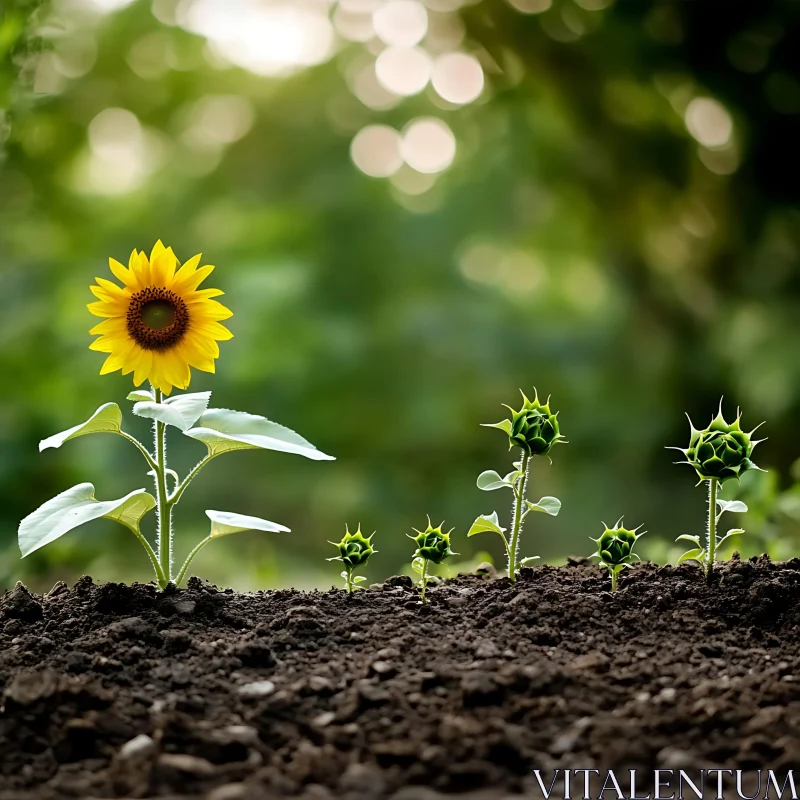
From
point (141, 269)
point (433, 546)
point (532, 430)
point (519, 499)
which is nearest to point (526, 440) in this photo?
point (532, 430)

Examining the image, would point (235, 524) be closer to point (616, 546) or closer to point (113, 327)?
point (113, 327)

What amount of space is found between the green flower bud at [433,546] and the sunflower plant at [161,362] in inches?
8.6

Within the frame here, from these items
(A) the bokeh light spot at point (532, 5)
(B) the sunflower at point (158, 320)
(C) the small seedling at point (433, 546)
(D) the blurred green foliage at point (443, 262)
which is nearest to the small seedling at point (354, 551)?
(C) the small seedling at point (433, 546)

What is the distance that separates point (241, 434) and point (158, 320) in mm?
242

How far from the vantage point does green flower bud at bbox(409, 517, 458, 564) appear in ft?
4.99

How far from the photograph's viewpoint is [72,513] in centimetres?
151

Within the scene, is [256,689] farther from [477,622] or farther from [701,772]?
[701,772]

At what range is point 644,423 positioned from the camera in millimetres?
4477

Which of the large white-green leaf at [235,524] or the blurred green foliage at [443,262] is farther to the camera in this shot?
the blurred green foliage at [443,262]

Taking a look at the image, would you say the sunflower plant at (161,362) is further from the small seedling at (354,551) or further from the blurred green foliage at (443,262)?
the blurred green foliage at (443,262)

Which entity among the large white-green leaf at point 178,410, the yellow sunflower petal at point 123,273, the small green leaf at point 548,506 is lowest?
the small green leaf at point 548,506

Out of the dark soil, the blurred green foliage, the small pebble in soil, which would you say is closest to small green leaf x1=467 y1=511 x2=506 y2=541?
the dark soil

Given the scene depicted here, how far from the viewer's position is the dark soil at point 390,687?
1013 millimetres

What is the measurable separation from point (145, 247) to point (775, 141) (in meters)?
2.93
